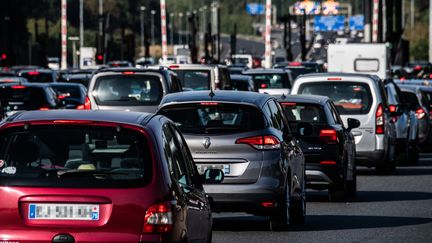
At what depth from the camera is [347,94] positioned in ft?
82.2

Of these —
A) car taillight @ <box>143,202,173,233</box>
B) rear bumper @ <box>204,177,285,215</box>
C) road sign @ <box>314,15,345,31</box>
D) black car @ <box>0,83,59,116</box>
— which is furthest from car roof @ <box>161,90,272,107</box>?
road sign @ <box>314,15,345,31</box>

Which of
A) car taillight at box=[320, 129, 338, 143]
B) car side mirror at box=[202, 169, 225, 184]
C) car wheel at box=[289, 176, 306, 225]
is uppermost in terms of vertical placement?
car side mirror at box=[202, 169, 225, 184]

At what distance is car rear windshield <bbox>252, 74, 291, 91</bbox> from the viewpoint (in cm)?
4294

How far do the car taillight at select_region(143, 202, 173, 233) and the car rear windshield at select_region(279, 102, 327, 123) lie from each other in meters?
10.6

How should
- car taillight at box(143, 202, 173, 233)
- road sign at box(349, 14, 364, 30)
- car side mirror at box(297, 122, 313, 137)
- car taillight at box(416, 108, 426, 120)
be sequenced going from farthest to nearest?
1. road sign at box(349, 14, 364, 30)
2. car taillight at box(416, 108, 426, 120)
3. car side mirror at box(297, 122, 313, 137)
4. car taillight at box(143, 202, 173, 233)

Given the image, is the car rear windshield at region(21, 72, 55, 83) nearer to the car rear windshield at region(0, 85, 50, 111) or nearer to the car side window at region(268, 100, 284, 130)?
the car rear windshield at region(0, 85, 50, 111)

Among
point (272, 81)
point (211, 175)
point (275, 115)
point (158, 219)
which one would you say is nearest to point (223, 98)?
point (275, 115)

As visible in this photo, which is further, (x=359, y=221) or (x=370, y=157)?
(x=370, y=157)

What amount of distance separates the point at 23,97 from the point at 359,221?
1512 centimetres

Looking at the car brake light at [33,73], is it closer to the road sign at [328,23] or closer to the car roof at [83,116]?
the car roof at [83,116]

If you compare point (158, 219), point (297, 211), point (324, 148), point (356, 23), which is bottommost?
point (356, 23)

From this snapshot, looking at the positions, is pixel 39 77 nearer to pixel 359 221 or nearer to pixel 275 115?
pixel 359 221

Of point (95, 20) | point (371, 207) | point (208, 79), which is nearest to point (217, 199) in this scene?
point (371, 207)

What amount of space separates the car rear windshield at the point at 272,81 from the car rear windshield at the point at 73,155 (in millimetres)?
33075
